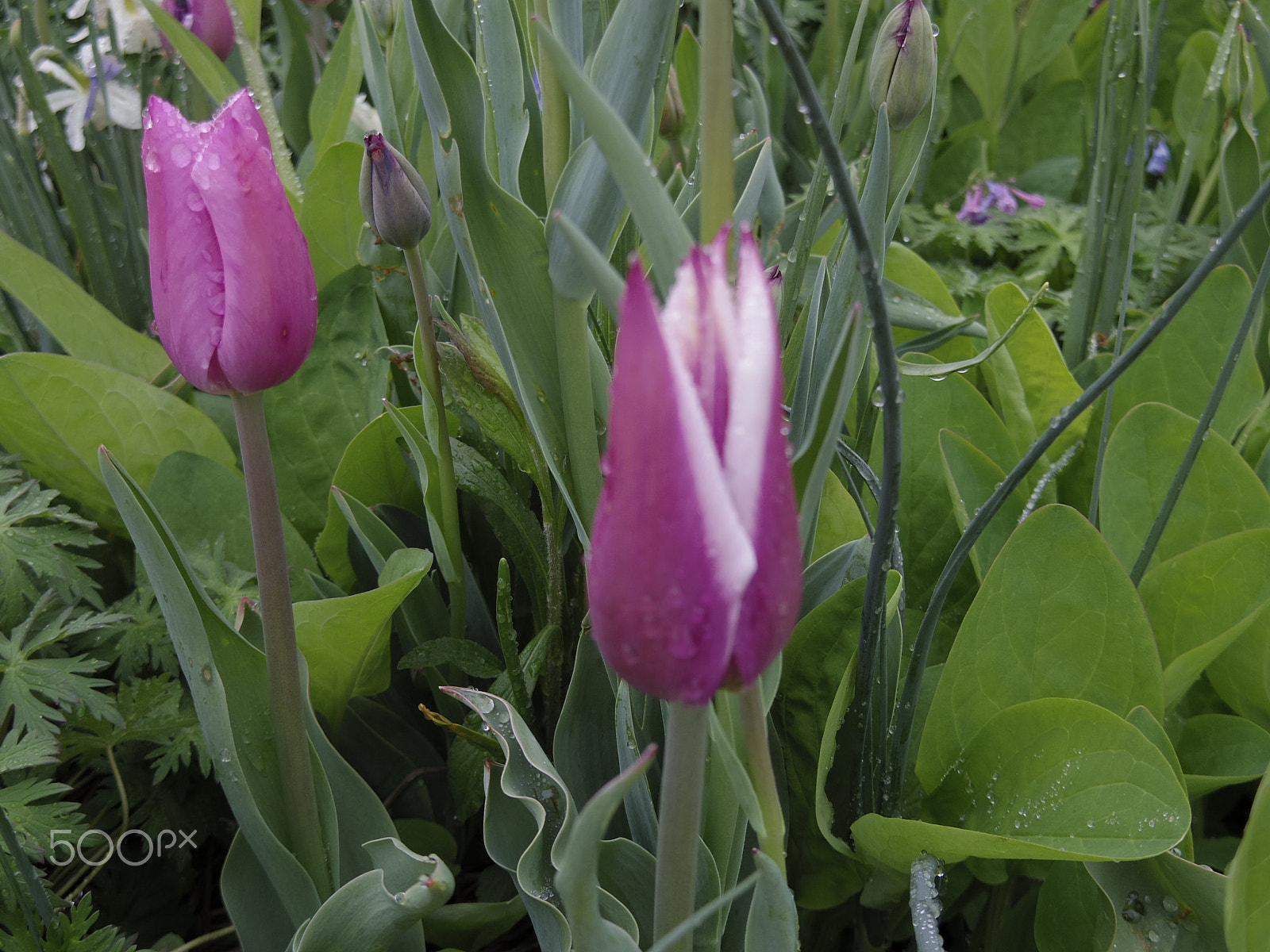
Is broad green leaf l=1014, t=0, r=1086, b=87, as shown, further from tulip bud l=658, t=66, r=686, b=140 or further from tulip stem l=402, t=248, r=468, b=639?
tulip stem l=402, t=248, r=468, b=639

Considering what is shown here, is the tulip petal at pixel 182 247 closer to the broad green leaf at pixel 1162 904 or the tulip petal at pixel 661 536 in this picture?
the tulip petal at pixel 661 536

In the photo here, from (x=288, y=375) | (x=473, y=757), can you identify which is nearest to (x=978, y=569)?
(x=473, y=757)

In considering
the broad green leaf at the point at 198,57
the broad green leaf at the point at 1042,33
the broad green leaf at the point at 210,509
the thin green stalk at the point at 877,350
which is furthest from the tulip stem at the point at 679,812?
the broad green leaf at the point at 1042,33

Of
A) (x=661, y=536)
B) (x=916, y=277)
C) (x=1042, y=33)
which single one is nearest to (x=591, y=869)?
(x=661, y=536)

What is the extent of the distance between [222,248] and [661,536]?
0.27 m

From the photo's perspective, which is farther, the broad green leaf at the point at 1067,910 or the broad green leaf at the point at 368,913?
the broad green leaf at the point at 1067,910

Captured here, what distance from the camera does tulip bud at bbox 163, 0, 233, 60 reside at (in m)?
0.98

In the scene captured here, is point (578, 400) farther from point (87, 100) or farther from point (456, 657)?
point (87, 100)

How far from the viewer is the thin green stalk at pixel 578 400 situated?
493 mm

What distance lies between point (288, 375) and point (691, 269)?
282mm

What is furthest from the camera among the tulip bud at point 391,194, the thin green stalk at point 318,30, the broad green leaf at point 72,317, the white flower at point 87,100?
the thin green stalk at point 318,30

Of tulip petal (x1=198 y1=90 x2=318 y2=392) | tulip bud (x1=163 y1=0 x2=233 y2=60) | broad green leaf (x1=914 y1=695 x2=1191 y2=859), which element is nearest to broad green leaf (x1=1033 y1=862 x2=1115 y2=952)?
broad green leaf (x1=914 y1=695 x2=1191 y2=859)

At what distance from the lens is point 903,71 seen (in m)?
0.53

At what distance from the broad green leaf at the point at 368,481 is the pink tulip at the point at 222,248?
301mm
